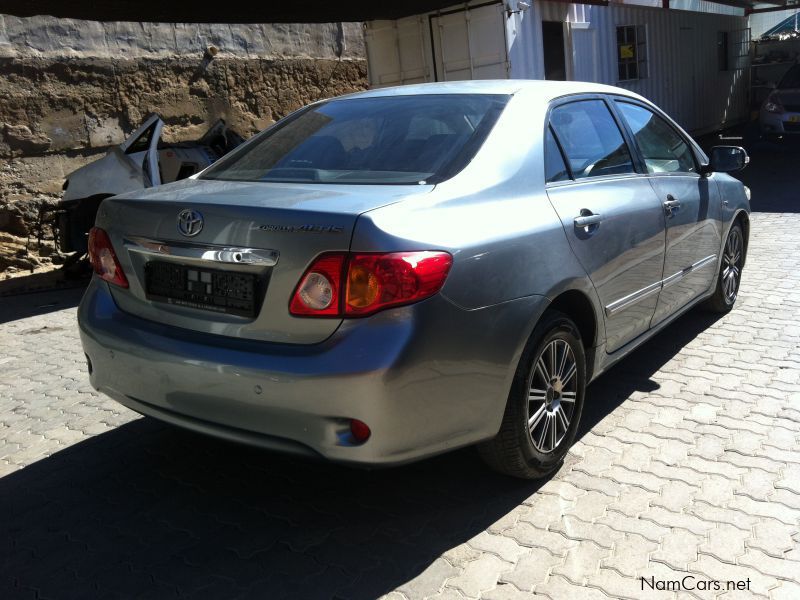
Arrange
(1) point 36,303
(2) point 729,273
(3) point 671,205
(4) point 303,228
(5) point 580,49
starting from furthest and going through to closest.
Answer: (5) point 580,49 → (1) point 36,303 → (2) point 729,273 → (3) point 671,205 → (4) point 303,228

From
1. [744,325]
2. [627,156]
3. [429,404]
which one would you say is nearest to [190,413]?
[429,404]

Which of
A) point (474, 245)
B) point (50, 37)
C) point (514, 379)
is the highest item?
point (50, 37)

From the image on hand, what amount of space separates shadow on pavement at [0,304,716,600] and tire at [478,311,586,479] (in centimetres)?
18

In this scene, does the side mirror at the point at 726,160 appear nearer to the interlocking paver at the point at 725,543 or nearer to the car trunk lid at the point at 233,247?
the interlocking paver at the point at 725,543

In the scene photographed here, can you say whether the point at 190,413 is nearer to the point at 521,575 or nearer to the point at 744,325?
the point at 521,575

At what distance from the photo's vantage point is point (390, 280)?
8.47 ft

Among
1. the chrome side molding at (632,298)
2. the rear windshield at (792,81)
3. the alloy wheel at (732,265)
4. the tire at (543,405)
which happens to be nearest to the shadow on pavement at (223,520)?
the tire at (543,405)

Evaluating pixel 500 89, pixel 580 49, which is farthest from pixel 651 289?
pixel 580 49

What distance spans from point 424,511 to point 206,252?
134 cm

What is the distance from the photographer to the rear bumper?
2.58 m

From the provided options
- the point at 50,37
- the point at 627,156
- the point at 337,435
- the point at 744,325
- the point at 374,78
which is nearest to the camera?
the point at 337,435

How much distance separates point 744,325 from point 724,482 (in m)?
2.49

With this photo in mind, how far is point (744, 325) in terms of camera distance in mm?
5496

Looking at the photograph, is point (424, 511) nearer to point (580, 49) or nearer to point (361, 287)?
point (361, 287)
